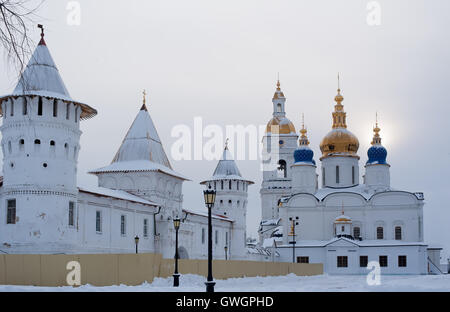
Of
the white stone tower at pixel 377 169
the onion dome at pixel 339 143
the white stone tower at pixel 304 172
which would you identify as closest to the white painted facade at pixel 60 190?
the white stone tower at pixel 304 172

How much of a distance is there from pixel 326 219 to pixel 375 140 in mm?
9739

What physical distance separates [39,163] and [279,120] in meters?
60.1

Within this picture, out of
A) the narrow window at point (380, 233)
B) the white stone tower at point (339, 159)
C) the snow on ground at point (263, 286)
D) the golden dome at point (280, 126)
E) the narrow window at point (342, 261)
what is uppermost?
the golden dome at point (280, 126)

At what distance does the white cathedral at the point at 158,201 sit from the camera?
30562 mm

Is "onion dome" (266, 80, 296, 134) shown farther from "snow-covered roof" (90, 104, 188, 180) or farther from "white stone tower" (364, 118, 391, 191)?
"snow-covered roof" (90, 104, 188, 180)

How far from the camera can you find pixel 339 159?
64.8 meters

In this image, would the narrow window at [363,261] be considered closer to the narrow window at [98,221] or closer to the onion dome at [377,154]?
the onion dome at [377,154]

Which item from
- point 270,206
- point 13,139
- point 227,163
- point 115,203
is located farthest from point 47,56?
point 270,206

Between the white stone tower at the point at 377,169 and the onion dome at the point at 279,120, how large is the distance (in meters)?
25.1

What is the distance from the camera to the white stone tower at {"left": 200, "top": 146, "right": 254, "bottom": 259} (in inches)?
2314

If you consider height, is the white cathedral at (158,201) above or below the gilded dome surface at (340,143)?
below

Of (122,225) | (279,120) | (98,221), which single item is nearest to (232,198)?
(122,225)

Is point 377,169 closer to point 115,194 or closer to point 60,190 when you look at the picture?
point 115,194

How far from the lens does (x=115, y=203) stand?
38.8 m
